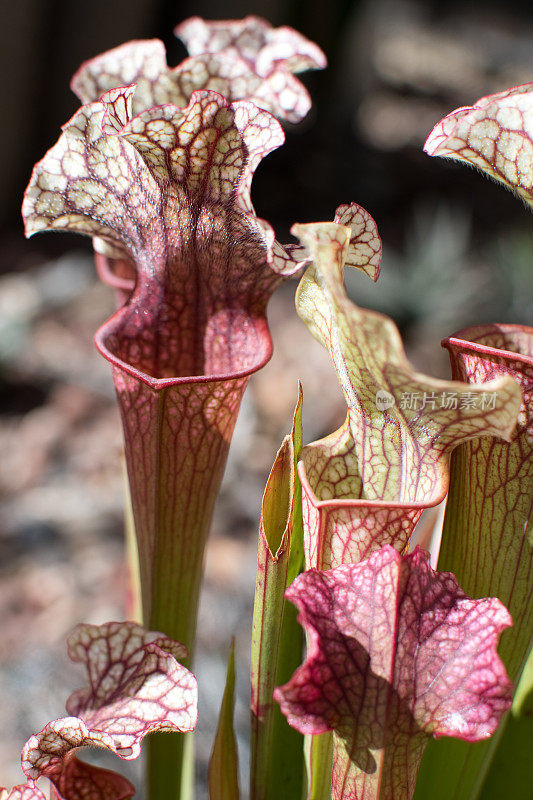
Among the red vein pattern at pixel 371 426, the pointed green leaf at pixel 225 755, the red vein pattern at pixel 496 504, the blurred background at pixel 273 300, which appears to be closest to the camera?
the red vein pattern at pixel 371 426

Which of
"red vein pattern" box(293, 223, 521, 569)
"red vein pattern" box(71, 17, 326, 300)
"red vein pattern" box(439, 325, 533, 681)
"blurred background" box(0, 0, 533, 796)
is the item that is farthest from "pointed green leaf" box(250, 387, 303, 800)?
"blurred background" box(0, 0, 533, 796)

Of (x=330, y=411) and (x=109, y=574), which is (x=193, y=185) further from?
(x=330, y=411)

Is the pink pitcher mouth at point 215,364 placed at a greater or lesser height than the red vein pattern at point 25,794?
greater

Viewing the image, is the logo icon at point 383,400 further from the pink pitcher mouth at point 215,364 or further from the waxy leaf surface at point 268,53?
the waxy leaf surface at point 268,53

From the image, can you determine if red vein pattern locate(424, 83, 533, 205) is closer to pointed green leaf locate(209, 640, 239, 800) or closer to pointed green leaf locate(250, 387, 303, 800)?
pointed green leaf locate(250, 387, 303, 800)

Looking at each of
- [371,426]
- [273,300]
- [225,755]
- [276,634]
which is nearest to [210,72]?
[371,426]

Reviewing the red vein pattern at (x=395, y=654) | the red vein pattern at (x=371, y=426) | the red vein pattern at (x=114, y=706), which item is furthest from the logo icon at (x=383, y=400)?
the red vein pattern at (x=114, y=706)
